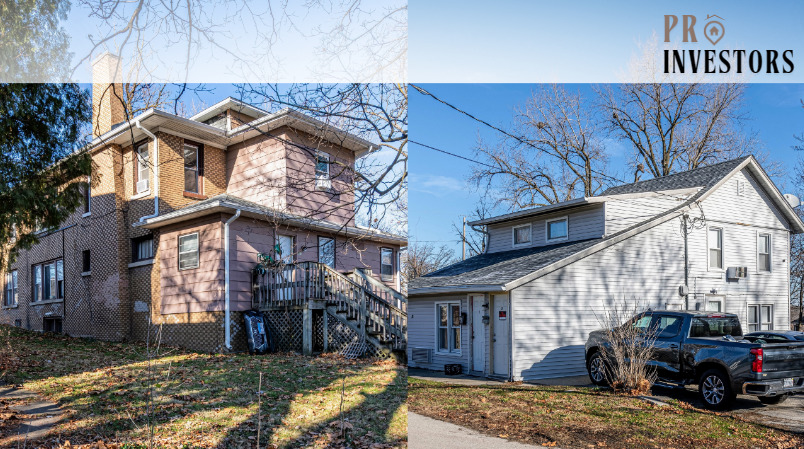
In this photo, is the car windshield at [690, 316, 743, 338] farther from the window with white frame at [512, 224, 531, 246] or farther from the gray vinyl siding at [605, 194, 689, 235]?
the window with white frame at [512, 224, 531, 246]

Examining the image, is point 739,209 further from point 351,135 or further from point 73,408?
point 73,408

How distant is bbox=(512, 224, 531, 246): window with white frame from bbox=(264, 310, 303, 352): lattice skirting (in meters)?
7.22

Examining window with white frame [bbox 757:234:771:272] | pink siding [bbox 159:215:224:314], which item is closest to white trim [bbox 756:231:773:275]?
window with white frame [bbox 757:234:771:272]

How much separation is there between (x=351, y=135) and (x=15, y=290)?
2016cm

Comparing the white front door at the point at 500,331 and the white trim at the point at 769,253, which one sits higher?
the white trim at the point at 769,253

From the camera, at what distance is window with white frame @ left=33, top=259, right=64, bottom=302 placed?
18.2 meters

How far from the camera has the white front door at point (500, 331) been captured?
13.2 m

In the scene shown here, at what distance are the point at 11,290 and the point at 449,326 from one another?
1601cm

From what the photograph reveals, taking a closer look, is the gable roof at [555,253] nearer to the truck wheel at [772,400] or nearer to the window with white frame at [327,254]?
the window with white frame at [327,254]

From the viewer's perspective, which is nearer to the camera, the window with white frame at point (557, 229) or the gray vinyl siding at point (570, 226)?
the gray vinyl siding at point (570, 226)

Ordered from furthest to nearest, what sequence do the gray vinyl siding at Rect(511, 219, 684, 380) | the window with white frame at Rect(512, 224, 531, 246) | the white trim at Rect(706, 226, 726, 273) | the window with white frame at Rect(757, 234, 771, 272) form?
the window with white frame at Rect(757, 234, 771, 272) < the window with white frame at Rect(512, 224, 531, 246) < the white trim at Rect(706, 226, 726, 273) < the gray vinyl siding at Rect(511, 219, 684, 380)

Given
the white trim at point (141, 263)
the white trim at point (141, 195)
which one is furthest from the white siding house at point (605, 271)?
the white trim at point (141, 195)

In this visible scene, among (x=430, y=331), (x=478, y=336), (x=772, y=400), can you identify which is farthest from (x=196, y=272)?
(x=772, y=400)

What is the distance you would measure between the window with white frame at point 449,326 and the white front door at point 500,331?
1.26 m
